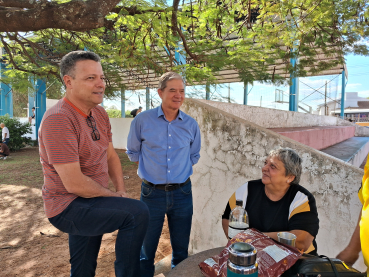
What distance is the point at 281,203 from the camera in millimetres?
1802

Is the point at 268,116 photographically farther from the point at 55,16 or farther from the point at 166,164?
the point at 55,16

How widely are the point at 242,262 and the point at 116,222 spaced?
2.33 ft

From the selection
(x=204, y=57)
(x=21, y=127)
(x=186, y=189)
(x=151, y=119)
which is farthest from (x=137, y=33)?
(x=21, y=127)

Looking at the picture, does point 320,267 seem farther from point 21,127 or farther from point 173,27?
point 21,127

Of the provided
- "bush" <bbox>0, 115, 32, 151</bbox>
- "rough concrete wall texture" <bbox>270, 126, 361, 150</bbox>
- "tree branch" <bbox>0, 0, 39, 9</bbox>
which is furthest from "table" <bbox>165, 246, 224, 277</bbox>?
"bush" <bbox>0, 115, 32, 151</bbox>

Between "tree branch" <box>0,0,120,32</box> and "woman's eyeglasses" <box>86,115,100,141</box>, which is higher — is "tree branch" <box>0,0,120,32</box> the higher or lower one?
the higher one

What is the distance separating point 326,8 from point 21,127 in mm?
14145

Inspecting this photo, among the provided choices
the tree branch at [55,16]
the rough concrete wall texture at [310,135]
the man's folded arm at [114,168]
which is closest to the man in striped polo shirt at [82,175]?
the man's folded arm at [114,168]

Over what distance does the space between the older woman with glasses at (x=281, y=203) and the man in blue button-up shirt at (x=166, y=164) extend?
54 cm

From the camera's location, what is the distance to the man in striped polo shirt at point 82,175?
1.36m

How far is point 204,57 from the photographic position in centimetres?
591

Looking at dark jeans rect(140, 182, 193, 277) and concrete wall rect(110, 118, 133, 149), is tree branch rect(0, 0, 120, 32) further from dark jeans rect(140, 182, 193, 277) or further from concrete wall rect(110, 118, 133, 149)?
concrete wall rect(110, 118, 133, 149)

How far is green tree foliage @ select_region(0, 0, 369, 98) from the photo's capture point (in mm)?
4566

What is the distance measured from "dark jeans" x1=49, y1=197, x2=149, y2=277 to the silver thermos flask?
601mm
